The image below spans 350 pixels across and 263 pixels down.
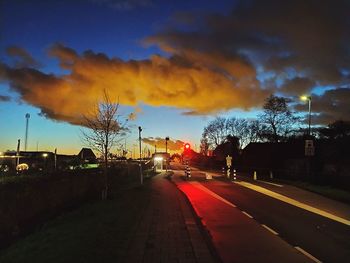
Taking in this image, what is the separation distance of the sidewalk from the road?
0.54 metres

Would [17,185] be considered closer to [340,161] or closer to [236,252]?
[236,252]

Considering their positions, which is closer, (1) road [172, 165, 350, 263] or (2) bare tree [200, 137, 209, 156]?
(1) road [172, 165, 350, 263]

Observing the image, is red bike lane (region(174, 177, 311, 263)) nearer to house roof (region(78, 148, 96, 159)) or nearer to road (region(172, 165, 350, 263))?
road (region(172, 165, 350, 263))

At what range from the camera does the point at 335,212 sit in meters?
19.8

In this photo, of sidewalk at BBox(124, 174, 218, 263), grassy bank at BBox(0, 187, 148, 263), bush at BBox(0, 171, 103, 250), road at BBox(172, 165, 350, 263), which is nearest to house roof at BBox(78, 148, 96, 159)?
bush at BBox(0, 171, 103, 250)

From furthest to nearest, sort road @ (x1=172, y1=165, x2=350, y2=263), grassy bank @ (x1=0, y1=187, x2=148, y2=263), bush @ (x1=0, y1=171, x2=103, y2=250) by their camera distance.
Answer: bush @ (x1=0, y1=171, x2=103, y2=250) → road @ (x1=172, y1=165, x2=350, y2=263) → grassy bank @ (x1=0, y1=187, x2=148, y2=263)

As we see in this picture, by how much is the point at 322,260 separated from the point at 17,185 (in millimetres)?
12569

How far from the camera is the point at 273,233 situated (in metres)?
13.6

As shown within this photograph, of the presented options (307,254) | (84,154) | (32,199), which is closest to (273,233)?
(307,254)

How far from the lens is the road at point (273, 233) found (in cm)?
1046

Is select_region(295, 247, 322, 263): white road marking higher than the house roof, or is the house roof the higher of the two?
the house roof

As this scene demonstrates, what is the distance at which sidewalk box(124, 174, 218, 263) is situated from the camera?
9438 mm

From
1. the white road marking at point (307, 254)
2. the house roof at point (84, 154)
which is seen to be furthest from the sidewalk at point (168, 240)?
the house roof at point (84, 154)

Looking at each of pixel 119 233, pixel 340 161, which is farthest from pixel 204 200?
pixel 340 161
